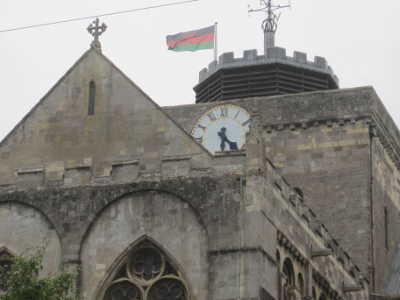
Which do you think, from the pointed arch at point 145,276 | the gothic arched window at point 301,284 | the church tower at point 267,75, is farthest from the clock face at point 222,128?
the pointed arch at point 145,276

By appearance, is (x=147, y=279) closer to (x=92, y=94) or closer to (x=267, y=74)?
(x=92, y=94)

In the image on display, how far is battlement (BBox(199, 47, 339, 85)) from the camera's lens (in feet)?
219

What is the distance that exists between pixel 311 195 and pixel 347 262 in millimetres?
6214

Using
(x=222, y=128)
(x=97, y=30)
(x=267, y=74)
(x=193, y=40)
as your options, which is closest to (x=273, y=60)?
(x=267, y=74)

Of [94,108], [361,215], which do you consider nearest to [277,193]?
[94,108]

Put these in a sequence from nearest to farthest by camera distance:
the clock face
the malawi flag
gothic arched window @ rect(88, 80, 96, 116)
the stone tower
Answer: the stone tower
gothic arched window @ rect(88, 80, 96, 116)
the clock face
the malawi flag

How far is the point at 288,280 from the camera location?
4847 cm

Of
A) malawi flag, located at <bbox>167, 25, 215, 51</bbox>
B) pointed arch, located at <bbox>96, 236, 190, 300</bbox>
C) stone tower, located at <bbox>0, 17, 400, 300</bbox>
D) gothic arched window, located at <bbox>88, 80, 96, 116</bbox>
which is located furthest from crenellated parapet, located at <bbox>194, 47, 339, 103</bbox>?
pointed arch, located at <bbox>96, 236, 190, 300</bbox>

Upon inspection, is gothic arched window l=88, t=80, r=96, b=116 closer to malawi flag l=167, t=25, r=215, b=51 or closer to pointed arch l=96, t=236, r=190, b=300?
pointed arch l=96, t=236, r=190, b=300

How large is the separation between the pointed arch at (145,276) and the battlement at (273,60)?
71.7ft

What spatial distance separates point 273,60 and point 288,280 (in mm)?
19924

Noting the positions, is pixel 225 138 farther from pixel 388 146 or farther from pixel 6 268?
pixel 6 268

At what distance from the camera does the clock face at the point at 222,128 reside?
208ft

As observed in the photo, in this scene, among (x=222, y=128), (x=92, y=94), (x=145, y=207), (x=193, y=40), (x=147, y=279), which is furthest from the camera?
(x=193, y=40)
